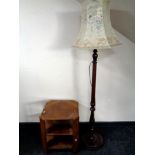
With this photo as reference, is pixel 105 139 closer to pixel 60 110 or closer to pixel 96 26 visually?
pixel 60 110

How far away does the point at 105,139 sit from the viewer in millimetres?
1867

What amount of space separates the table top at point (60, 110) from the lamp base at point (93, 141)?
1.17ft

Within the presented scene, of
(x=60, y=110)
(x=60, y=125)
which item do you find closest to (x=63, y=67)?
(x=60, y=110)

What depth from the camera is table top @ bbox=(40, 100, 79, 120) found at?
Answer: 1.59 meters

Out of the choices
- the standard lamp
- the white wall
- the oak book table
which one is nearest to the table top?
the oak book table

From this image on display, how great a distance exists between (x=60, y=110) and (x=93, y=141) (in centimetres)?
46

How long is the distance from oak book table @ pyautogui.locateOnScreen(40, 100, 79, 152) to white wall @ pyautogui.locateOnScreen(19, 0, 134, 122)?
0.64 ft

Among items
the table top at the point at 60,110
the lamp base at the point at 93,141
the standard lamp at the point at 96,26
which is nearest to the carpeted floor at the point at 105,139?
the lamp base at the point at 93,141

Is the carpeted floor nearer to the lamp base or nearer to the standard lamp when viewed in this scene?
the lamp base

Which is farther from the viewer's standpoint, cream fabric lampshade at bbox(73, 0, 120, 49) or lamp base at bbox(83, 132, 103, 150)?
lamp base at bbox(83, 132, 103, 150)

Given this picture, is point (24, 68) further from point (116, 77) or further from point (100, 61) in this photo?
point (116, 77)
